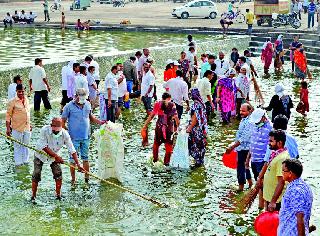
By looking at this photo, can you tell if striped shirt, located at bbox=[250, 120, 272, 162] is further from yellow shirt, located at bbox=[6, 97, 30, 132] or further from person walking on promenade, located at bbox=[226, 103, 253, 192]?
yellow shirt, located at bbox=[6, 97, 30, 132]

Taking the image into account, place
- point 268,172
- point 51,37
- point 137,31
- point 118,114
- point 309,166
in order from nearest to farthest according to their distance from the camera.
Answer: point 268,172
point 309,166
point 118,114
point 51,37
point 137,31

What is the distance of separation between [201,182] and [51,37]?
92.1ft

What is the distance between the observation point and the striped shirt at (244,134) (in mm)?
10227

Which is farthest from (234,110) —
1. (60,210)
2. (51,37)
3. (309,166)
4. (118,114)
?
(51,37)

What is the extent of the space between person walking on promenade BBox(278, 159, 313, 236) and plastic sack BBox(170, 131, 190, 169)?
5.32m

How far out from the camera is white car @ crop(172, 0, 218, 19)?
49.3 m

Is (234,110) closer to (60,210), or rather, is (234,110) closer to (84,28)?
(60,210)

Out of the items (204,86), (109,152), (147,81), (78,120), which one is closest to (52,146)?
(78,120)

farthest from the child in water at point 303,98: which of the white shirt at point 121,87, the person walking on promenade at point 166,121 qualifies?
the person walking on promenade at point 166,121

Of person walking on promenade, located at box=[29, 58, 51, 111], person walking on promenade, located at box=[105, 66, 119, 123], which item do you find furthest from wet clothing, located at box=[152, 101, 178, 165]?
person walking on promenade, located at box=[29, 58, 51, 111]

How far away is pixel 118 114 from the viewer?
640 inches

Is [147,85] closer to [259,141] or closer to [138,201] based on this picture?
[138,201]

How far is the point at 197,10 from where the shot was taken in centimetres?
4941

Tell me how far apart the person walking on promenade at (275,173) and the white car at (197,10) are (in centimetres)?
4145
